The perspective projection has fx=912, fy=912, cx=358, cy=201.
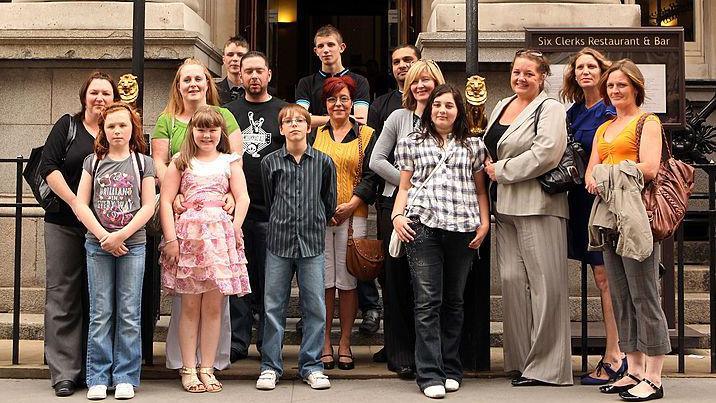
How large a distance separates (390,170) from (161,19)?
12.2ft

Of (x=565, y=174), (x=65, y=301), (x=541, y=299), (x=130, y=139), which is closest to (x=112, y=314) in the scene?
(x=65, y=301)

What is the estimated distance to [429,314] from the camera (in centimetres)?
618

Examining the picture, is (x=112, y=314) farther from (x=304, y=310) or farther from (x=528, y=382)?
(x=528, y=382)

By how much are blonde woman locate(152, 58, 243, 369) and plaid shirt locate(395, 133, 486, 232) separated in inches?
49.9

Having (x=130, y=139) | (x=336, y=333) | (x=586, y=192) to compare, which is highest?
(x=130, y=139)

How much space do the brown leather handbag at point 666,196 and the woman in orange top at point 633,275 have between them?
0.30 feet

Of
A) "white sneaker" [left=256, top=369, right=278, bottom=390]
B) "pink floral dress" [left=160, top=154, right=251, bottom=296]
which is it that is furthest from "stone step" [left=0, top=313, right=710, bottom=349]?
"pink floral dress" [left=160, top=154, right=251, bottom=296]

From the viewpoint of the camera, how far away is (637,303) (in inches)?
237

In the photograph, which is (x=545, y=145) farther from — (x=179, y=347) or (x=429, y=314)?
(x=179, y=347)

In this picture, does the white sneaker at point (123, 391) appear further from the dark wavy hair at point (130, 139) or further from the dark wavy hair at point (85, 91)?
the dark wavy hair at point (85, 91)

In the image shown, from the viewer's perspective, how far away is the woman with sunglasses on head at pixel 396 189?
6570mm

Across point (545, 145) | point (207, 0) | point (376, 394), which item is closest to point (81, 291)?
point (376, 394)

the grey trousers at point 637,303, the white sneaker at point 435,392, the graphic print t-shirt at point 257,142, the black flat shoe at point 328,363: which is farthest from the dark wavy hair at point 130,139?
the grey trousers at point 637,303

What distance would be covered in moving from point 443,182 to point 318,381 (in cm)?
161
